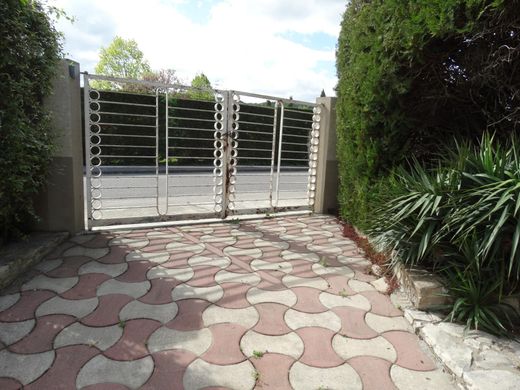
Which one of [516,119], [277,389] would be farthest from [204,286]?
[516,119]

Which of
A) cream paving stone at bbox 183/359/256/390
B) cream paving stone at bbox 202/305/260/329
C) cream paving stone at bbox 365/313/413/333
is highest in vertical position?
cream paving stone at bbox 202/305/260/329

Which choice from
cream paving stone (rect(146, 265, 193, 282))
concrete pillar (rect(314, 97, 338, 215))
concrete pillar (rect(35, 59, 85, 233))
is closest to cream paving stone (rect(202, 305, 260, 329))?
cream paving stone (rect(146, 265, 193, 282))

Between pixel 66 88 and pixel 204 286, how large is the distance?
2.70 metres

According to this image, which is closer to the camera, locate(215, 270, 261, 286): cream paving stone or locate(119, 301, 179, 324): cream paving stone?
locate(119, 301, 179, 324): cream paving stone

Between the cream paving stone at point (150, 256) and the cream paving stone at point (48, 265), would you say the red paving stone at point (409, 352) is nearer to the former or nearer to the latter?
the cream paving stone at point (150, 256)

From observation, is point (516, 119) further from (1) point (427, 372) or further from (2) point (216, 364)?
(2) point (216, 364)

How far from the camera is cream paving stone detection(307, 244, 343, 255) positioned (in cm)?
418

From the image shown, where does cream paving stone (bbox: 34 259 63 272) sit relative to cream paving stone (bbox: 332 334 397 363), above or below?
above

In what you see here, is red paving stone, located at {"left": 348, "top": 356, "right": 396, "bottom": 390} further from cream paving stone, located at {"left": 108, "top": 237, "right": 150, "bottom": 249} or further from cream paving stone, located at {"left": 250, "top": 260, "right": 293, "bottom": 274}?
cream paving stone, located at {"left": 108, "top": 237, "right": 150, "bottom": 249}

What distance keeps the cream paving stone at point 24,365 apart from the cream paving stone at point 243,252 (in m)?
2.12

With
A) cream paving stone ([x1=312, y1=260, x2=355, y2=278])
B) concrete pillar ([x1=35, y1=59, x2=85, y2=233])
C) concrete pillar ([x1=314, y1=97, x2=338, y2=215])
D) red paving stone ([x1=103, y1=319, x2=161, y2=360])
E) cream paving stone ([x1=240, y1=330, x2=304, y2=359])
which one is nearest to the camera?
red paving stone ([x1=103, y1=319, x2=161, y2=360])

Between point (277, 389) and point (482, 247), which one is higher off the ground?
point (482, 247)

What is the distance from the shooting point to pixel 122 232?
4387 millimetres

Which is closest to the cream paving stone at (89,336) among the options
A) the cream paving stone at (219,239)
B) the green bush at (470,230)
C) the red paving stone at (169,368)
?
the red paving stone at (169,368)
